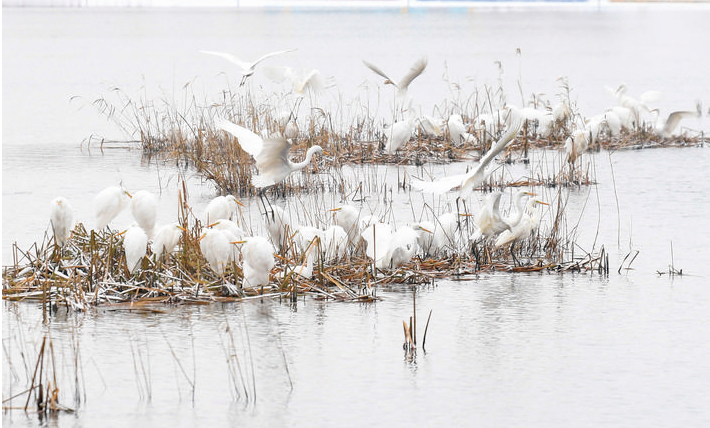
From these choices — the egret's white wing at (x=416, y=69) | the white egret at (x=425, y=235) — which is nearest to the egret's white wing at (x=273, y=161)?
the white egret at (x=425, y=235)

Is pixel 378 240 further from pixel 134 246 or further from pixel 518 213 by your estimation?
pixel 134 246

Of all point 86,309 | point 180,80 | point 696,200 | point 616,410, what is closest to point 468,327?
point 616,410

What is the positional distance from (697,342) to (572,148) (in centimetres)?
469

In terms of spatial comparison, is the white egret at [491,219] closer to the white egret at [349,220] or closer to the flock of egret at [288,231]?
the flock of egret at [288,231]

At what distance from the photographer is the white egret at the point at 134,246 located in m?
5.59

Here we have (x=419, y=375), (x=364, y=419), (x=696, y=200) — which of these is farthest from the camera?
(x=696, y=200)

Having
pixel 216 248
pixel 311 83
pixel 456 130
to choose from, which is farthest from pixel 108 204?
pixel 456 130

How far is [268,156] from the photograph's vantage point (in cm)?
646

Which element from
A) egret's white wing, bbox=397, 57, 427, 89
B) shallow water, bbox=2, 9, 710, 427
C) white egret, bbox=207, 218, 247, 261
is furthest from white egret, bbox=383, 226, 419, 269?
egret's white wing, bbox=397, 57, 427, 89

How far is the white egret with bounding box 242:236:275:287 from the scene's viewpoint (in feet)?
17.9

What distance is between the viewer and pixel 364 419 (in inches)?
161

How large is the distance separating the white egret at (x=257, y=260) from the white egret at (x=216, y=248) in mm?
96

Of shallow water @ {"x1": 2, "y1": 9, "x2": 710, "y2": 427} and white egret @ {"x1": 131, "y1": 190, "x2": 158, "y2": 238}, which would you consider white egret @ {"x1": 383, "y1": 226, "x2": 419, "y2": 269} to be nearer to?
shallow water @ {"x1": 2, "y1": 9, "x2": 710, "y2": 427}

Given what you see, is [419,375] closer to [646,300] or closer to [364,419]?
[364,419]
